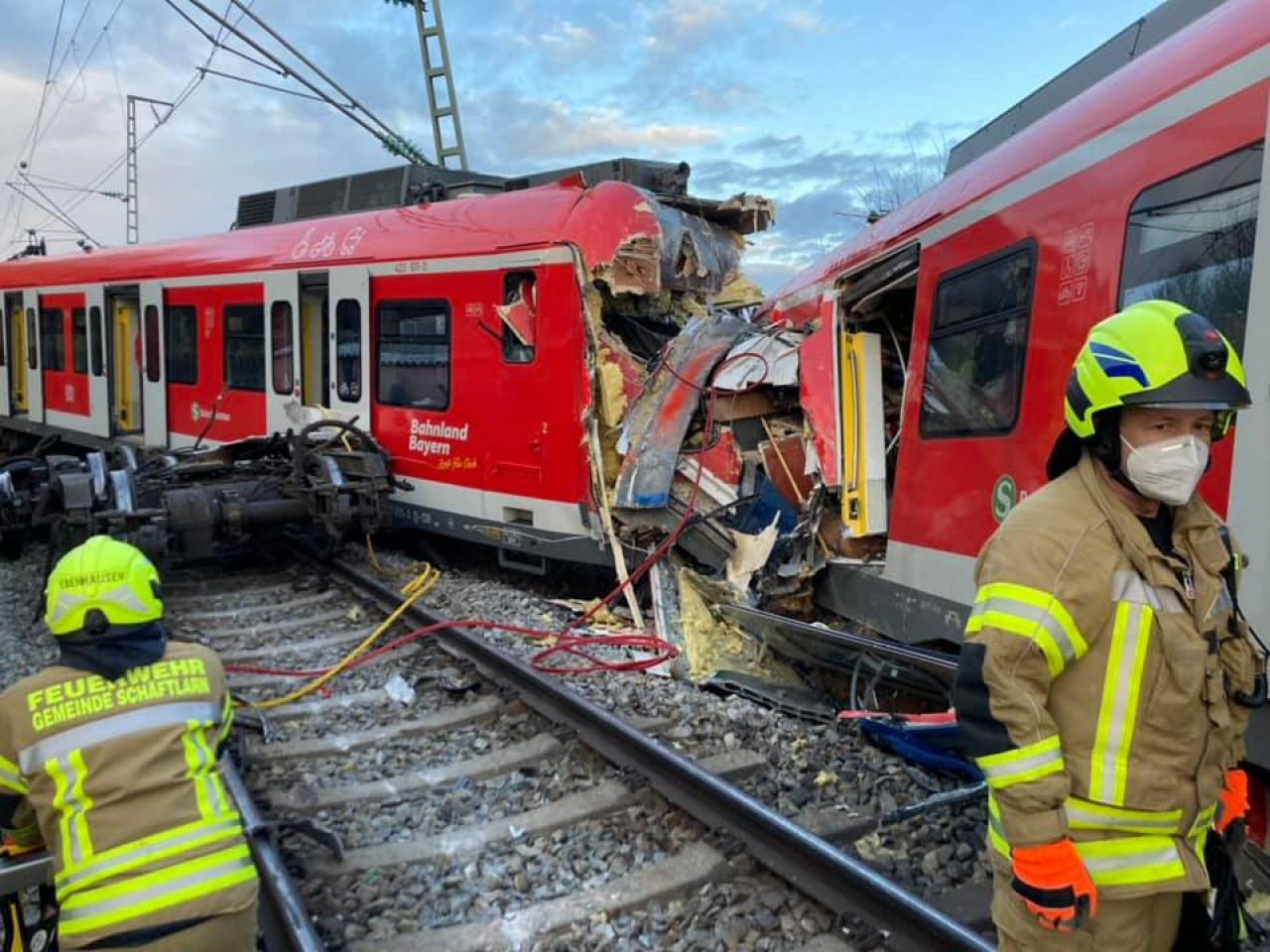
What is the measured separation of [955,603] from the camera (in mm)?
4566

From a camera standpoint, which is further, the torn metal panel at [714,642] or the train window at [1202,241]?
the torn metal panel at [714,642]

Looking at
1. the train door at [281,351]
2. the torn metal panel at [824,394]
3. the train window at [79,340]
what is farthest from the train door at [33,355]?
the torn metal panel at [824,394]

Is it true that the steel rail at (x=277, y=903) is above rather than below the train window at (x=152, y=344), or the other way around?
below

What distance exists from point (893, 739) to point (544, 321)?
13.9 ft

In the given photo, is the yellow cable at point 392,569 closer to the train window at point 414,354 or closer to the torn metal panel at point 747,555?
the train window at point 414,354

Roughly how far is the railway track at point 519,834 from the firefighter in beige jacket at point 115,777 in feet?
2.61

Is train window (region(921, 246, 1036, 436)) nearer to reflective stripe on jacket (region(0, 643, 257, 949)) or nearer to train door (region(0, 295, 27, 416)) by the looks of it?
reflective stripe on jacket (region(0, 643, 257, 949))

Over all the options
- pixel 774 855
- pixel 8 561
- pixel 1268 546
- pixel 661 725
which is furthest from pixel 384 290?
pixel 1268 546

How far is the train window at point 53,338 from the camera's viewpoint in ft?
43.4

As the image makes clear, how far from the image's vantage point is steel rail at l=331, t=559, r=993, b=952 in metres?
2.88

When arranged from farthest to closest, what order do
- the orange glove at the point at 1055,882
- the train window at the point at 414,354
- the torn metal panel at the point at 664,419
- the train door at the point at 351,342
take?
1. the train door at the point at 351,342
2. the train window at the point at 414,354
3. the torn metal panel at the point at 664,419
4. the orange glove at the point at 1055,882

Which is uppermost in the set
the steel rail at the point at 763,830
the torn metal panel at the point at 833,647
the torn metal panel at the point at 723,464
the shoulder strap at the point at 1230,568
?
the shoulder strap at the point at 1230,568

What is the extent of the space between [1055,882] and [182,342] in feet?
36.1

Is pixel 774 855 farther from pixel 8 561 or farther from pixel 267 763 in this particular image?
pixel 8 561
